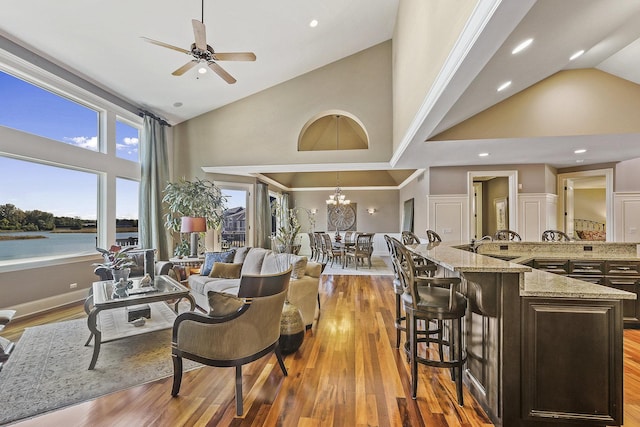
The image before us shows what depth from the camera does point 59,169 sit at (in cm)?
432

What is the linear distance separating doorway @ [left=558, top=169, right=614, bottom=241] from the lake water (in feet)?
31.8

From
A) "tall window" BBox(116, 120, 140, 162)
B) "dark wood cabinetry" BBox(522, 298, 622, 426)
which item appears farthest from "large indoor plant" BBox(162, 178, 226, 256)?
"dark wood cabinetry" BBox(522, 298, 622, 426)

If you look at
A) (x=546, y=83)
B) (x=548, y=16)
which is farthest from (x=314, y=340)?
(x=546, y=83)

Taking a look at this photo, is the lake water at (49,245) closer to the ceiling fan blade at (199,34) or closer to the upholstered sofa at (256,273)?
the upholstered sofa at (256,273)

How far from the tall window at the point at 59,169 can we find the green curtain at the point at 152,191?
235 millimetres

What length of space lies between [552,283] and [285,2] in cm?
459

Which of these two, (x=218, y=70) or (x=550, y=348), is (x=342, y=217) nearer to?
(x=218, y=70)

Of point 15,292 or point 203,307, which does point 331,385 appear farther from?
point 15,292

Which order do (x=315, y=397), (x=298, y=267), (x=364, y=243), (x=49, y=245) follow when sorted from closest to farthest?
(x=315, y=397) < (x=298, y=267) < (x=49, y=245) < (x=364, y=243)

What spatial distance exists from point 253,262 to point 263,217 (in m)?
4.25

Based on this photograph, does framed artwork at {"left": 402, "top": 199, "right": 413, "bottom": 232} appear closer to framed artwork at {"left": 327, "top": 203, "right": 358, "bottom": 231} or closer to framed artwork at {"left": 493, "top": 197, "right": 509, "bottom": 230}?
framed artwork at {"left": 327, "top": 203, "right": 358, "bottom": 231}

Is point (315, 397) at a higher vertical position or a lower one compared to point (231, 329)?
lower

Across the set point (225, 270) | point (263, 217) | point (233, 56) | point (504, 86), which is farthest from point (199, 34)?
point (263, 217)

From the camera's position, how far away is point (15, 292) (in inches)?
145
